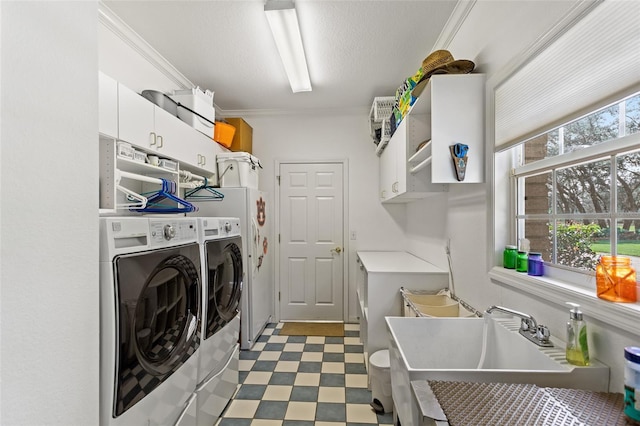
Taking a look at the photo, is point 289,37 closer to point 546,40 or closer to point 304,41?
point 304,41

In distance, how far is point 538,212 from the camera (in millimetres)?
1481

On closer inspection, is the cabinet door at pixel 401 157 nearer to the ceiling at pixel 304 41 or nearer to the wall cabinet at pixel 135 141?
the ceiling at pixel 304 41

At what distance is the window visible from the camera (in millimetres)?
1009

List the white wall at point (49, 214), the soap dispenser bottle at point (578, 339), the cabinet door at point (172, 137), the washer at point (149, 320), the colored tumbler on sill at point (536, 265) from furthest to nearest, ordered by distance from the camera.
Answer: the cabinet door at point (172, 137) < the colored tumbler on sill at point (536, 265) < the washer at point (149, 320) < the soap dispenser bottle at point (578, 339) < the white wall at point (49, 214)

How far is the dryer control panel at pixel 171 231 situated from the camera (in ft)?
4.54

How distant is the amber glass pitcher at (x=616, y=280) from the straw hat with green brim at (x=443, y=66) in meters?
1.20

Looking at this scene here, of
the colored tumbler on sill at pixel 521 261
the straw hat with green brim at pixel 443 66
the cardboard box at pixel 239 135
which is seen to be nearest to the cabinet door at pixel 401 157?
the straw hat with green brim at pixel 443 66

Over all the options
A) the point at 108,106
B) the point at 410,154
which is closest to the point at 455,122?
the point at 410,154

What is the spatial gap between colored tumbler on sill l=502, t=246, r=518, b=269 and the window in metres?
0.10

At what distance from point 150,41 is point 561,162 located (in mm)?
2776

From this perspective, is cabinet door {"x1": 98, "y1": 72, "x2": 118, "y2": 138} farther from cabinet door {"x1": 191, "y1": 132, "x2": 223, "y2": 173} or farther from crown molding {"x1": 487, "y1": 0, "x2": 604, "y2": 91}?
crown molding {"x1": 487, "y1": 0, "x2": 604, "y2": 91}

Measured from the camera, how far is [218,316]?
1.98 meters

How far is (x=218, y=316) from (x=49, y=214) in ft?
4.39

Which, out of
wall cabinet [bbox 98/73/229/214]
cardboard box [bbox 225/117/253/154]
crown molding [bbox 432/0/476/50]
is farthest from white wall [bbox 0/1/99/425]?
cardboard box [bbox 225/117/253/154]
